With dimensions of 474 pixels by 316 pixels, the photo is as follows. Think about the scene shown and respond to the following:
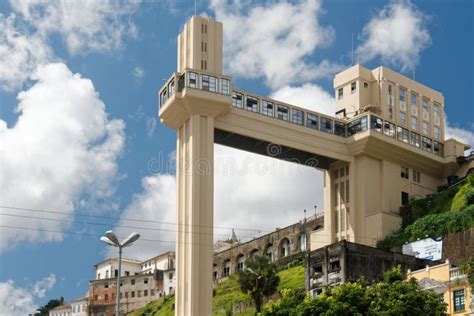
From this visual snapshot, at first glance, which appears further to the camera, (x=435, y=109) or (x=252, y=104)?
(x=435, y=109)

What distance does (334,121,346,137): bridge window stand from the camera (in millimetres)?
87250

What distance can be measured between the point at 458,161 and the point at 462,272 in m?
40.1

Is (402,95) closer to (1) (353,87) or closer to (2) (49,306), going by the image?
(1) (353,87)

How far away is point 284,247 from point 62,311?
5349 centimetres

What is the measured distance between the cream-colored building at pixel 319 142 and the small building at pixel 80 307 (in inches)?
2431

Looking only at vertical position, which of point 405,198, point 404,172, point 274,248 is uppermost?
point 404,172

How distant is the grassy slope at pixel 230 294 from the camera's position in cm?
8839

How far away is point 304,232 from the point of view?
10675 cm

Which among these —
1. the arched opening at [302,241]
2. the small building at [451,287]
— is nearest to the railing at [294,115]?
the arched opening at [302,241]

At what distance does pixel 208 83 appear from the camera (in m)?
77.7

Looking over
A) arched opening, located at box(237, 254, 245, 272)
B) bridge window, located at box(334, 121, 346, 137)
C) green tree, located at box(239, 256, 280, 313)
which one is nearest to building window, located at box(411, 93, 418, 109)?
bridge window, located at box(334, 121, 346, 137)

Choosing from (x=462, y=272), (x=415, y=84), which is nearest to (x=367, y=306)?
(x=462, y=272)

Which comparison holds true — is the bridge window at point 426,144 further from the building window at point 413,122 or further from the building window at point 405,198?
the building window at point 405,198

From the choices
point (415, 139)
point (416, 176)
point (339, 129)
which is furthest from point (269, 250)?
point (339, 129)
